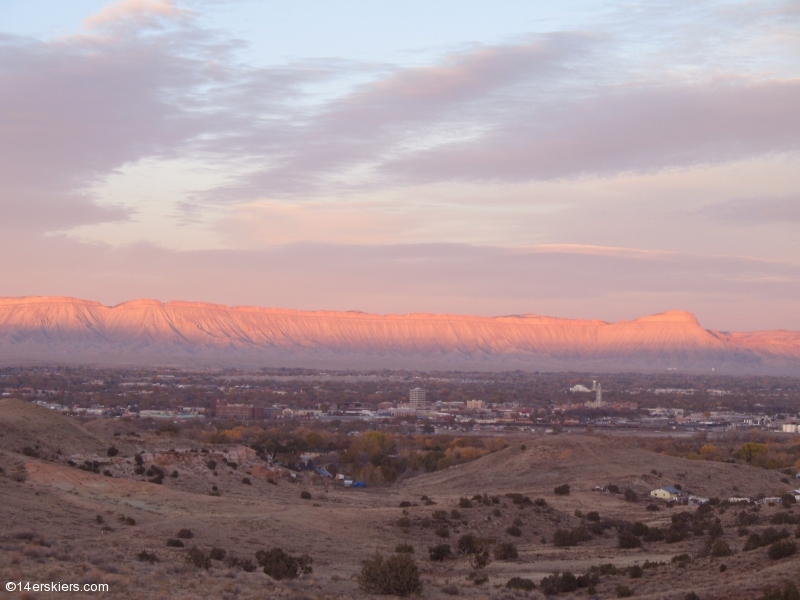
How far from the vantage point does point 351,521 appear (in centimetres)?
3412

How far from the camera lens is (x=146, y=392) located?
456 ft

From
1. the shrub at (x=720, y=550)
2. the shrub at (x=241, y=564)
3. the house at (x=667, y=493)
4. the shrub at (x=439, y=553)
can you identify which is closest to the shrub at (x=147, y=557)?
the shrub at (x=241, y=564)

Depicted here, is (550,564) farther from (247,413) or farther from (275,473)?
(247,413)

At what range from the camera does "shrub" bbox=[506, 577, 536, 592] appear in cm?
2341

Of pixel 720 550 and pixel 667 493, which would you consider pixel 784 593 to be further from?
pixel 667 493

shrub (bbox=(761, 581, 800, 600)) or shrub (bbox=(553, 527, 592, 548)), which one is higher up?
shrub (bbox=(761, 581, 800, 600))

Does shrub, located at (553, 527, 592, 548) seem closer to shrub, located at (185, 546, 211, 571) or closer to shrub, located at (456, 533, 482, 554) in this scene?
shrub, located at (456, 533, 482, 554)

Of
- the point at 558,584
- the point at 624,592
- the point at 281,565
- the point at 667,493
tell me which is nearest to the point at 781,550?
the point at 624,592

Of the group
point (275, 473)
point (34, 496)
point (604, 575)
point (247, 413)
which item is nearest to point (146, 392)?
point (247, 413)

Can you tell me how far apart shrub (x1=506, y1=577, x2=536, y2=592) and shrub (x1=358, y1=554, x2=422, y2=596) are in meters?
2.53

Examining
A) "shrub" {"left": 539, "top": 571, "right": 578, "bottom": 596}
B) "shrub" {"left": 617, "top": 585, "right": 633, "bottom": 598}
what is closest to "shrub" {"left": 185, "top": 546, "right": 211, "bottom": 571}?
"shrub" {"left": 539, "top": 571, "right": 578, "bottom": 596}

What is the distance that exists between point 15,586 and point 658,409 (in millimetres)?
127253

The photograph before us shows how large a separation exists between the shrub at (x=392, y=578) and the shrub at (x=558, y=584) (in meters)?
3.13

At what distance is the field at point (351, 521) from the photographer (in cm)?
2092
